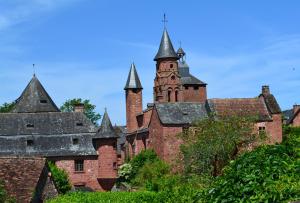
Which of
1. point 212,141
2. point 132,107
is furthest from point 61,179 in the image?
point 132,107

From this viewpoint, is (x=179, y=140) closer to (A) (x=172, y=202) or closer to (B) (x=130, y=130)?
(B) (x=130, y=130)

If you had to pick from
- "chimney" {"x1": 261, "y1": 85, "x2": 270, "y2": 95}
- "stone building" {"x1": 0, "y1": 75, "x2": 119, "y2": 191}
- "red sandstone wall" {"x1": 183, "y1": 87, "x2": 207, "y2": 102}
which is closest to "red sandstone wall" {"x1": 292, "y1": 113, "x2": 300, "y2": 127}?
"red sandstone wall" {"x1": 183, "y1": 87, "x2": 207, "y2": 102}

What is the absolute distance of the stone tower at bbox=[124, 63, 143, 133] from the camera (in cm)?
7912

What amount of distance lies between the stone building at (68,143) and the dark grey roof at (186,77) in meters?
32.6

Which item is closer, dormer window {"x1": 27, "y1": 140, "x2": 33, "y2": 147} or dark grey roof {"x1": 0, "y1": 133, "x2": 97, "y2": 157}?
dark grey roof {"x1": 0, "y1": 133, "x2": 97, "y2": 157}

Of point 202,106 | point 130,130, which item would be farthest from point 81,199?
point 130,130

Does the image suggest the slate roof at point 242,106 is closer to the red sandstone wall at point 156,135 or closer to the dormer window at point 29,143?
the red sandstone wall at point 156,135

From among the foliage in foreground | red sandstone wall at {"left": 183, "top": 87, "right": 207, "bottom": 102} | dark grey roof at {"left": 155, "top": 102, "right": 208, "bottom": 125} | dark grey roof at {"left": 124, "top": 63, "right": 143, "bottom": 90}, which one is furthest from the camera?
red sandstone wall at {"left": 183, "top": 87, "right": 207, "bottom": 102}

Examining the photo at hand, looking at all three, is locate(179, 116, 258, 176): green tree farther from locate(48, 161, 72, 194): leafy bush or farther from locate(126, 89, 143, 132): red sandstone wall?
locate(126, 89, 143, 132): red sandstone wall

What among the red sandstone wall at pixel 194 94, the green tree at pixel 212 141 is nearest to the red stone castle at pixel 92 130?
the green tree at pixel 212 141

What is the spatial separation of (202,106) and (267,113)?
7.48m

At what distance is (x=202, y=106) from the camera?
2677 inches

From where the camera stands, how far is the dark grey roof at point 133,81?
80.6 metres

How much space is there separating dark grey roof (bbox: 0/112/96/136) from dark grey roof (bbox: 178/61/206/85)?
33.3 m
